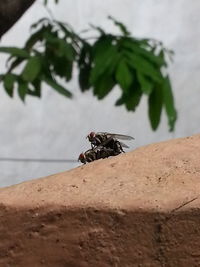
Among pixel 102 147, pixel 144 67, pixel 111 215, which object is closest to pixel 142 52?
pixel 144 67

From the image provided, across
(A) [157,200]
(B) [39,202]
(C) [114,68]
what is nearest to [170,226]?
(A) [157,200]

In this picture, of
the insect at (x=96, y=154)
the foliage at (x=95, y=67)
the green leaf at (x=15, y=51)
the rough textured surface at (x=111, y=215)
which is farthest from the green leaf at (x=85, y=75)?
the rough textured surface at (x=111, y=215)

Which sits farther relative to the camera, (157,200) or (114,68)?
(114,68)

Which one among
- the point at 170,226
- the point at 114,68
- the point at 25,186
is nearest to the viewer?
the point at 170,226

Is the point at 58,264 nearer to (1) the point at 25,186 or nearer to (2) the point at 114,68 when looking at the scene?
(1) the point at 25,186

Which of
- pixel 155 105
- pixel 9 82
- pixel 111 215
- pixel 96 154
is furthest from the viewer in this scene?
pixel 155 105

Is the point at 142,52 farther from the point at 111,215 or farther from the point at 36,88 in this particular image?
the point at 111,215
